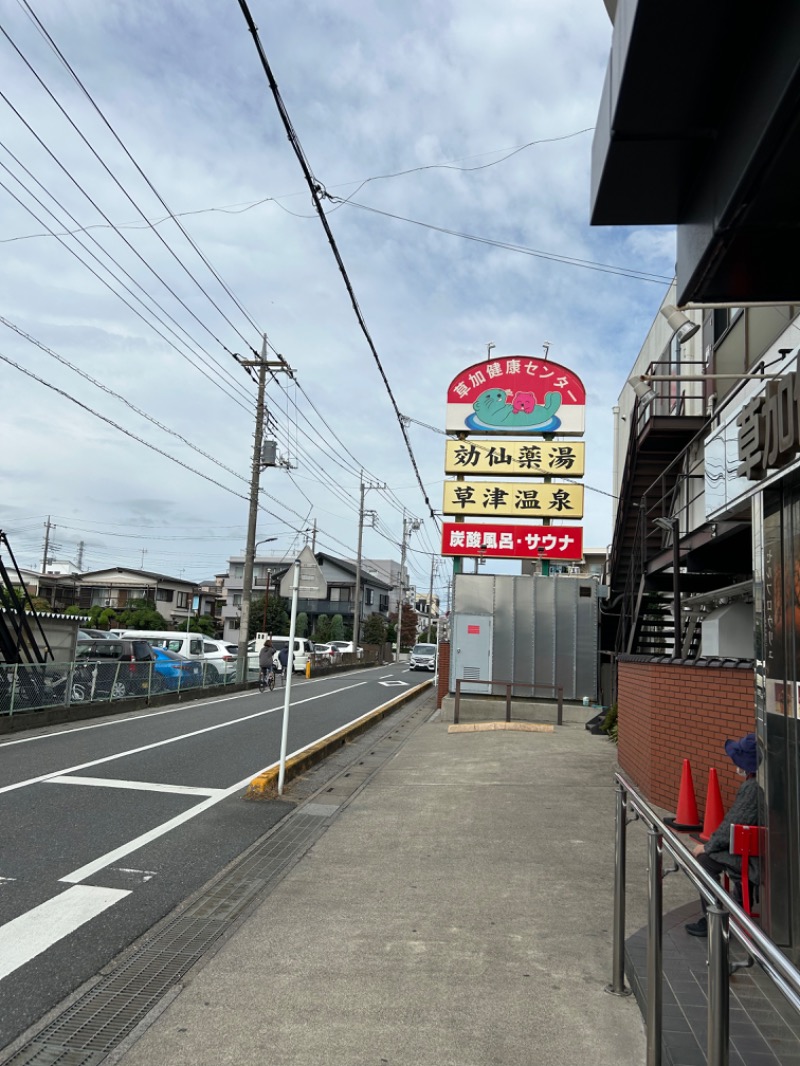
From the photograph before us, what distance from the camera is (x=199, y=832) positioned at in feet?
24.5

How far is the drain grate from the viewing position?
3549 millimetres

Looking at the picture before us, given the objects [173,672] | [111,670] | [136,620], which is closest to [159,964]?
[111,670]

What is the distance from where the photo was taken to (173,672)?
21.5 metres

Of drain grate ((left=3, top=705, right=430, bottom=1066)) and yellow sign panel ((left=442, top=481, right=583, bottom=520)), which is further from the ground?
yellow sign panel ((left=442, top=481, right=583, bottom=520))

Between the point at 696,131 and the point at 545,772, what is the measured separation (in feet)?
28.9

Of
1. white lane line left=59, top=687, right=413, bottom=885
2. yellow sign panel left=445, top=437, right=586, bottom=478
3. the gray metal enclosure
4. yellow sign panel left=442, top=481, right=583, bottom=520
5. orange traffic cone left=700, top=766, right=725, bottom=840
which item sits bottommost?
white lane line left=59, top=687, right=413, bottom=885

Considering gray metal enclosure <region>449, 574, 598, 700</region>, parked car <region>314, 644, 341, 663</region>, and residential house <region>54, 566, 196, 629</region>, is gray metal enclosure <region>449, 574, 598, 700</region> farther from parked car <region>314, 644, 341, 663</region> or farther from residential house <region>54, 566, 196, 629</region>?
residential house <region>54, 566, 196, 629</region>

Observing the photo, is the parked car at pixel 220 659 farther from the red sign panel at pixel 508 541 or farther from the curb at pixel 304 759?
the red sign panel at pixel 508 541

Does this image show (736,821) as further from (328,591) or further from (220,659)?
(328,591)

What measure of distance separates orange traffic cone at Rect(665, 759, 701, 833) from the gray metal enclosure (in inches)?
463

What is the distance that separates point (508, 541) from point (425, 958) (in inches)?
711

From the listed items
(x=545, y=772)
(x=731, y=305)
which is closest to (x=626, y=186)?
(x=731, y=305)

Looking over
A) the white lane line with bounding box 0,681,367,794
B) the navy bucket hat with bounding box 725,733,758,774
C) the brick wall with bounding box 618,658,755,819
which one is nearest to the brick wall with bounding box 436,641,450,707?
the white lane line with bounding box 0,681,367,794

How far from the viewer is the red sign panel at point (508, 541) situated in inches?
870
